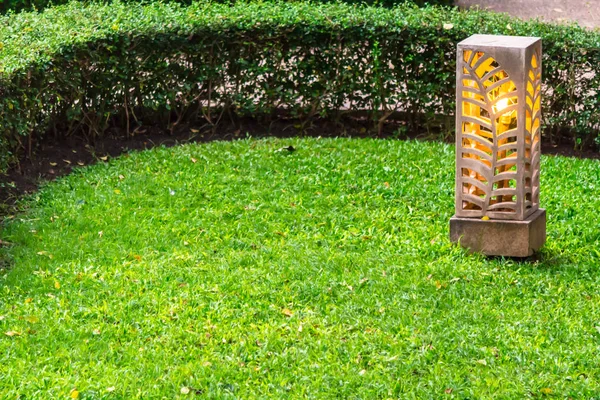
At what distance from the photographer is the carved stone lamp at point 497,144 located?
610 cm

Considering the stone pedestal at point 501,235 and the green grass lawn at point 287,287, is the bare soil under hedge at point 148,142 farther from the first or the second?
the stone pedestal at point 501,235

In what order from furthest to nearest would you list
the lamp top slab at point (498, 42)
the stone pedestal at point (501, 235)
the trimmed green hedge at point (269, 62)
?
the trimmed green hedge at point (269, 62)
the stone pedestal at point (501, 235)
the lamp top slab at point (498, 42)

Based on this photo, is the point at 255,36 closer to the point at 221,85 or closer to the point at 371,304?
the point at 221,85

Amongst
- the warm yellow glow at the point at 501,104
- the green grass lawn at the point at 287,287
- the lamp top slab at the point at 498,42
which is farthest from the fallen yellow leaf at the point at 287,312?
the lamp top slab at the point at 498,42

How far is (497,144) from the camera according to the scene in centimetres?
620

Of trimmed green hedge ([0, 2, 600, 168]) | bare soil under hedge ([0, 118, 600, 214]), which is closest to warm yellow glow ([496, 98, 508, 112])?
trimmed green hedge ([0, 2, 600, 168])

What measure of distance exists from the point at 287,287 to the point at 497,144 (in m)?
1.70

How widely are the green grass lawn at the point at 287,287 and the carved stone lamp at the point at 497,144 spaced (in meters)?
0.19

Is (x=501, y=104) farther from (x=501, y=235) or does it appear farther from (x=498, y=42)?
(x=501, y=235)

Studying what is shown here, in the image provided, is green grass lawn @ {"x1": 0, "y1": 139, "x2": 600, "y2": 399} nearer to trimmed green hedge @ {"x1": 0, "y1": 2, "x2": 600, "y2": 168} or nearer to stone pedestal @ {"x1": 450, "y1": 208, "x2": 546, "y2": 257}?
stone pedestal @ {"x1": 450, "y1": 208, "x2": 546, "y2": 257}

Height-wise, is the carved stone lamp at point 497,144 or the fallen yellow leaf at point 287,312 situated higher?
the carved stone lamp at point 497,144

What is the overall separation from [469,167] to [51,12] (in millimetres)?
4833

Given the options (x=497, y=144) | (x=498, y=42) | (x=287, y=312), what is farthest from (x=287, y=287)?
(x=498, y=42)

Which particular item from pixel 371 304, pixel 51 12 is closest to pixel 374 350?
pixel 371 304
